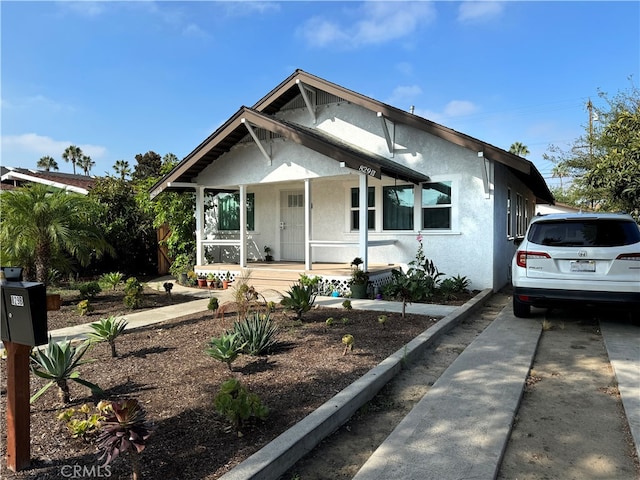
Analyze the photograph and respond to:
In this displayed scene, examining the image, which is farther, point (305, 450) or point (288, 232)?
point (288, 232)

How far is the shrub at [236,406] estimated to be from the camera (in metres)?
3.25

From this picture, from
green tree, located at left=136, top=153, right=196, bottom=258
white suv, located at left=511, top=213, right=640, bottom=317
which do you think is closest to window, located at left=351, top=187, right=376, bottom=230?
green tree, located at left=136, top=153, right=196, bottom=258

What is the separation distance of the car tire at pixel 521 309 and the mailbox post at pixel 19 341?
23.5 ft

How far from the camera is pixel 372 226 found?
12656 mm

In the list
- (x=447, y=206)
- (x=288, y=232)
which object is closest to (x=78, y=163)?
(x=288, y=232)

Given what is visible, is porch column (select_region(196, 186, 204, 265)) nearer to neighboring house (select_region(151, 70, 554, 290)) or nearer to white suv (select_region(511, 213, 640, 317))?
neighboring house (select_region(151, 70, 554, 290))

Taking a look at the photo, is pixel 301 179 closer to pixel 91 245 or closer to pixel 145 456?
pixel 91 245

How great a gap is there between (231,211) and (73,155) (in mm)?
61589

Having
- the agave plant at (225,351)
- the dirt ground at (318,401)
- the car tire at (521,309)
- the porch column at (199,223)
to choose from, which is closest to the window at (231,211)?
the porch column at (199,223)

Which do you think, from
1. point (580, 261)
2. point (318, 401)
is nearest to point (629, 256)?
point (580, 261)

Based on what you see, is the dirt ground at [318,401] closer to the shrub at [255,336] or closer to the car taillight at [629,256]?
the shrub at [255,336]

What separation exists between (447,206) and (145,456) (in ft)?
31.8

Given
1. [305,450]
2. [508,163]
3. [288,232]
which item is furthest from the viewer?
[288,232]

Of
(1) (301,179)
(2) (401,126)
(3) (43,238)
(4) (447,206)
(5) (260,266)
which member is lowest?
(5) (260,266)
